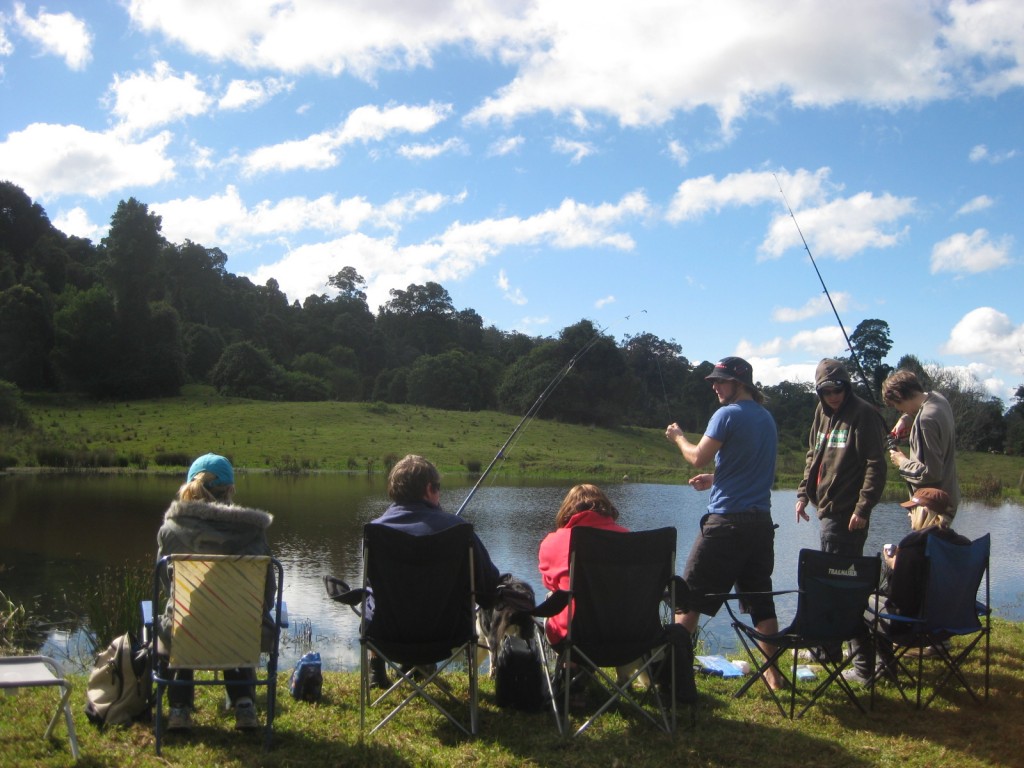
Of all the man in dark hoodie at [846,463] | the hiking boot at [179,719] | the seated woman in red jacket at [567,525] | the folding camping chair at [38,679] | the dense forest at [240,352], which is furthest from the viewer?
the dense forest at [240,352]

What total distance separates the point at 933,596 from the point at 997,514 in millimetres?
21123

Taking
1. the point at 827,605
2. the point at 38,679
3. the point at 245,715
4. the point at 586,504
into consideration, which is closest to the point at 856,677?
the point at 827,605

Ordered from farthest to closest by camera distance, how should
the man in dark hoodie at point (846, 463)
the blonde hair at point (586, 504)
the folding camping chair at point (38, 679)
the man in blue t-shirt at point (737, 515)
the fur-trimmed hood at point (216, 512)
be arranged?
the man in dark hoodie at point (846, 463), the man in blue t-shirt at point (737, 515), the blonde hair at point (586, 504), the fur-trimmed hood at point (216, 512), the folding camping chair at point (38, 679)

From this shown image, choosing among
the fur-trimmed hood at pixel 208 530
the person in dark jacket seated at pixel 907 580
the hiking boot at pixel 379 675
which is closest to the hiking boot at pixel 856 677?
the person in dark jacket seated at pixel 907 580

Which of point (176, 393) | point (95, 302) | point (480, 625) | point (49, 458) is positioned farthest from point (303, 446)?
point (480, 625)

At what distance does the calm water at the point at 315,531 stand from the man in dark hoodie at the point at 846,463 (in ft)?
10.2

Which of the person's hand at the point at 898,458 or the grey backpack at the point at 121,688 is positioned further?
the person's hand at the point at 898,458

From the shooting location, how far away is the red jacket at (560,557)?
474 cm

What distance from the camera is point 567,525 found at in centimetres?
497

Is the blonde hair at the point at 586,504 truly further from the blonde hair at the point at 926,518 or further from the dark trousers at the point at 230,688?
the blonde hair at the point at 926,518

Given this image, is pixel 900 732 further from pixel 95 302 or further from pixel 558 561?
pixel 95 302

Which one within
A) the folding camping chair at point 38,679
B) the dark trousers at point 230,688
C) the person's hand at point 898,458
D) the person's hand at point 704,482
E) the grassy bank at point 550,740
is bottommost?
the grassy bank at point 550,740

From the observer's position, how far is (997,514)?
23312mm

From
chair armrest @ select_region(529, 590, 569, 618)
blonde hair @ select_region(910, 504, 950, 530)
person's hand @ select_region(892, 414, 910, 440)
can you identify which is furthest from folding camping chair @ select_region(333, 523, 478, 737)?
person's hand @ select_region(892, 414, 910, 440)
